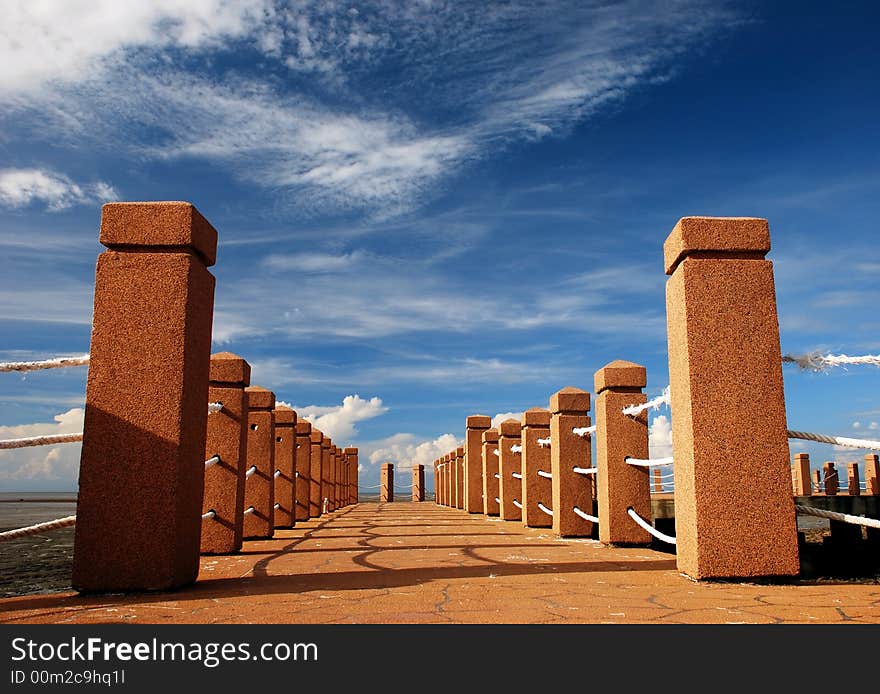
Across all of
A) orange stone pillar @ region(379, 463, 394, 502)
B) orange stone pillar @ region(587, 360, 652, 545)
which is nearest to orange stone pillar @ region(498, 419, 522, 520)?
orange stone pillar @ region(587, 360, 652, 545)

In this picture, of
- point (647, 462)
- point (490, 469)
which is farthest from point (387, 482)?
point (647, 462)

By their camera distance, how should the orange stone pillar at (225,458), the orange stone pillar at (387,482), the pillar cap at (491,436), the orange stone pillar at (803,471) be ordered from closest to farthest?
the orange stone pillar at (225,458) < the pillar cap at (491,436) < the orange stone pillar at (803,471) < the orange stone pillar at (387,482)

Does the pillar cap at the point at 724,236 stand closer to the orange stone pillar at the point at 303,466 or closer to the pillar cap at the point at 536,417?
the pillar cap at the point at 536,417

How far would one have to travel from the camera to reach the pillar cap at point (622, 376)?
229 inches

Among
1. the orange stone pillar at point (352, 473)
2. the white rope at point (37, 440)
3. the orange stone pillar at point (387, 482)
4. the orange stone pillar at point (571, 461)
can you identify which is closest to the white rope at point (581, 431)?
the orange stone pillar at point (571, 461)

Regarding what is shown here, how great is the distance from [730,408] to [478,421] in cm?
940

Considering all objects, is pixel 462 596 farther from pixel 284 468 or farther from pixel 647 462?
pixel 284 468

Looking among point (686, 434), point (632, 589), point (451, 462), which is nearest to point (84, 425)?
point (632, 589)

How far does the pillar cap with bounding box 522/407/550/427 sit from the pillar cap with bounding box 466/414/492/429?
464 cm

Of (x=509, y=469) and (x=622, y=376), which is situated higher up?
(x=622, y=376)

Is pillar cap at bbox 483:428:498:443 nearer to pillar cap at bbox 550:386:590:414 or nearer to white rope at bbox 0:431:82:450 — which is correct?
pillar cap at bbox 550:386:590:414

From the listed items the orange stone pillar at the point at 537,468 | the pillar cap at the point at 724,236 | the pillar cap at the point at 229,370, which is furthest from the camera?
the orange stone pillar at the point at 537,468

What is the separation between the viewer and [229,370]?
585cm

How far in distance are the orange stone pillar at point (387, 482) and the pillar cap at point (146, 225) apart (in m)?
27.8
